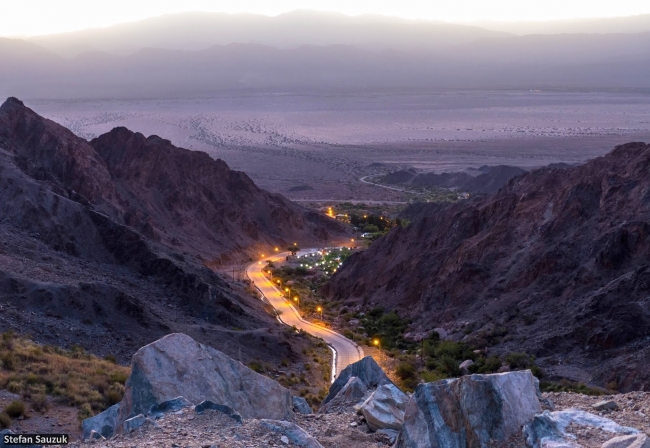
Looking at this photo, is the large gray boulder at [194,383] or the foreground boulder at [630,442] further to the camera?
the large gray boulder at [194,383]

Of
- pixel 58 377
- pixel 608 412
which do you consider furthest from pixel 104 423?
pixel 608 412

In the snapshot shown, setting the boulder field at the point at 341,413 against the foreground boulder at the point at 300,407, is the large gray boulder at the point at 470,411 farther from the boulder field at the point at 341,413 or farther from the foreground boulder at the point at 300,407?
the foreground boulder at the point at 300,407

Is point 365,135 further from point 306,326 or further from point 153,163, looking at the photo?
point 306,326

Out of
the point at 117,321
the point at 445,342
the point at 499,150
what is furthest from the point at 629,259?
the point at 499,150

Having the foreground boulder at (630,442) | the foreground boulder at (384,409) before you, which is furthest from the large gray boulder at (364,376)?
the foreground boulder at (630,442)

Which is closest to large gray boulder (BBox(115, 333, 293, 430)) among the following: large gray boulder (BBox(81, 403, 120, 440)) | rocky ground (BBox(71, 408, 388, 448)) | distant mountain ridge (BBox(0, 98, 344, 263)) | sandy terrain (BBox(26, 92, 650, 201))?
large gray boulder (BBox(81, 403, 120, 440))

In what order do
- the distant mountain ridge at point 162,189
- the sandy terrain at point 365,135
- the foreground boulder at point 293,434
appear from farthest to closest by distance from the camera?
the sandy terrain at point 365,135
the distant mountain ridge at point 162,189
the foreground boulder at point 293,434

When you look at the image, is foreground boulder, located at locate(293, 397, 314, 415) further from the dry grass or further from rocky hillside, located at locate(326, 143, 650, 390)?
rocky hillside, located at locate(326, 143, 650, 390)
